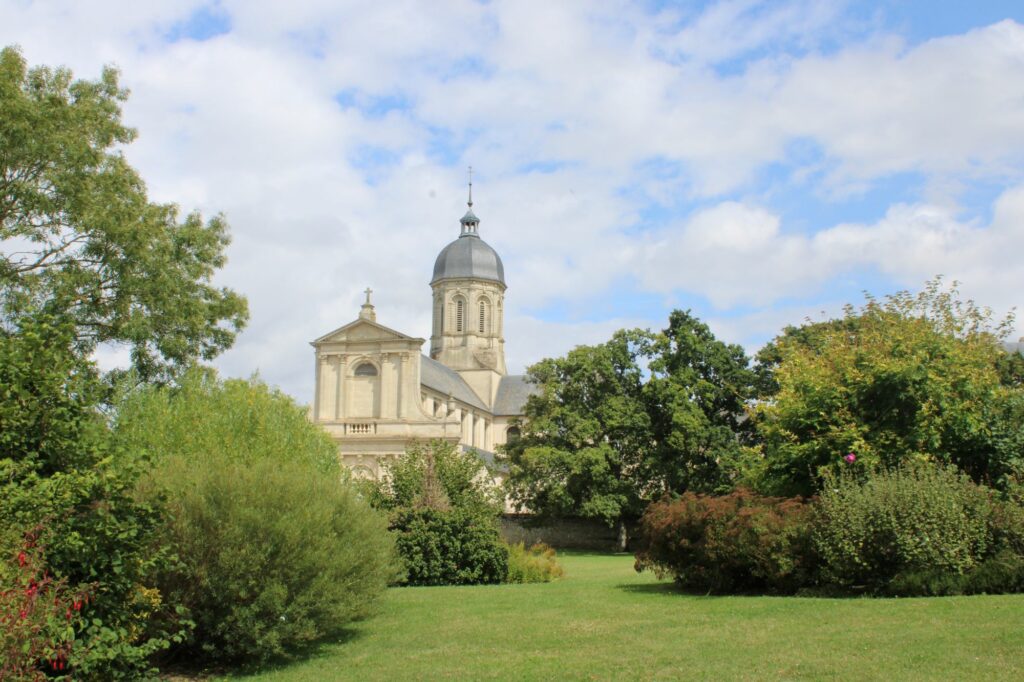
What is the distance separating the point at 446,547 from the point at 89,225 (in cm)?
1053

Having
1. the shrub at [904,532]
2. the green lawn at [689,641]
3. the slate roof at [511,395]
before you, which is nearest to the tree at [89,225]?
the green lawn at [689,641]

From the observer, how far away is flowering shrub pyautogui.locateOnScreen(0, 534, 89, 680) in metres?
7.47

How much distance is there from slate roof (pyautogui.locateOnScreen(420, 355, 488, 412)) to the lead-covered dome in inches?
287

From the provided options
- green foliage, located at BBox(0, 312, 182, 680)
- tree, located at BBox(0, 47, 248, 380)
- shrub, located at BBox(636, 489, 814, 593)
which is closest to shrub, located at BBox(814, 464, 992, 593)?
shrub, located at BBox(636, 489, 814, 593)

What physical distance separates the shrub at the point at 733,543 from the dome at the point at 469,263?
2055 inches

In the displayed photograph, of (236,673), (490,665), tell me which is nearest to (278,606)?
(236,673)

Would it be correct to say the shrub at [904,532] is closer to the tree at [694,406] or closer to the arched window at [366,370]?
the tree at [694,406]

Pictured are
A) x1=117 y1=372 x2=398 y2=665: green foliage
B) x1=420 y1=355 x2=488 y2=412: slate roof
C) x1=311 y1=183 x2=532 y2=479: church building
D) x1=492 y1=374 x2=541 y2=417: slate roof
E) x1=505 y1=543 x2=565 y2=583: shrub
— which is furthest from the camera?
x1=492 y1=374 x2=541 y2=417: slate roof

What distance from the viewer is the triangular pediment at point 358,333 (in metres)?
53.0

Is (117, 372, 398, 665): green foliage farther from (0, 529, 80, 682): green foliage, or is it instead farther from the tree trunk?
the tree trunk

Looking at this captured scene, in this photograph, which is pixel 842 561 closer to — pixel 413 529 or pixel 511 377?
pixel 413 529

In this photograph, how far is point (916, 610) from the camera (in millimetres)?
12406

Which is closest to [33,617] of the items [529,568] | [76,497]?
[76,497]

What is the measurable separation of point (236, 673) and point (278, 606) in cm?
95
